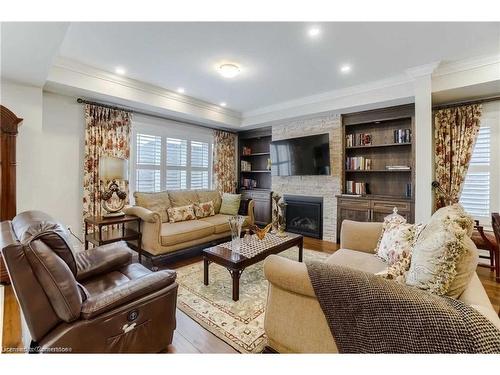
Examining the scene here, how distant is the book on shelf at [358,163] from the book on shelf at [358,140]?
250 mm

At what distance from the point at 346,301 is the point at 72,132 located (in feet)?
13.9

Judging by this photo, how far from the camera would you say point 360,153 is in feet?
14.7

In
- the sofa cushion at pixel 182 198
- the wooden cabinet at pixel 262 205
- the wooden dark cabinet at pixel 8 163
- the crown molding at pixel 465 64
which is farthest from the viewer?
the wooden cabinet at pixel 262 205

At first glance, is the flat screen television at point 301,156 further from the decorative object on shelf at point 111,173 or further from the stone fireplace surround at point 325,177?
the decorative object on shelf at point 111,173

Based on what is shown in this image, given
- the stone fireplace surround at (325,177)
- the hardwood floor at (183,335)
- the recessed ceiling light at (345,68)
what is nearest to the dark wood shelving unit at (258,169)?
the stone fireplace surround at (325,177)

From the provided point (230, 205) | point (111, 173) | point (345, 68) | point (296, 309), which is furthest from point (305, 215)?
point (296, 309)

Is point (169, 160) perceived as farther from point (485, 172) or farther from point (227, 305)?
point (485, 172)

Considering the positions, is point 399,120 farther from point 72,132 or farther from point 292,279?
point 72,132

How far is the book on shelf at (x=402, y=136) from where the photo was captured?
12.5ft

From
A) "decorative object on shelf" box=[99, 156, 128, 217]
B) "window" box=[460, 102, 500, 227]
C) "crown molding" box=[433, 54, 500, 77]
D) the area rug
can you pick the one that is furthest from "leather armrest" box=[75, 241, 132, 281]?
"window" box=[460, 102, 500, 227]

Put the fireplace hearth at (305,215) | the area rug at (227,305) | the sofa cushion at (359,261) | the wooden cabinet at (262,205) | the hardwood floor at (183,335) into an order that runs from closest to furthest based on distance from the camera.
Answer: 1. the hardwood floor at (183,335)
2. the area rug at (227,305)
3. the sofa cushion at (359,261)
4. the fireplace hearth at (305,215)
5. the wooden cabinet at (262,205)

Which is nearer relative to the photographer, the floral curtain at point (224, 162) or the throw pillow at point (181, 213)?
the throw pillow at point (181, 213)

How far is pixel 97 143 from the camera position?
3789 mm
